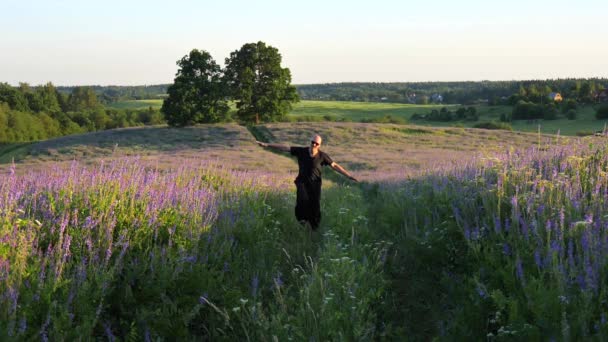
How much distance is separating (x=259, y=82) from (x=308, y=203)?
50.1m

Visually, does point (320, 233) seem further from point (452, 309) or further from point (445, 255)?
point (452, 309)

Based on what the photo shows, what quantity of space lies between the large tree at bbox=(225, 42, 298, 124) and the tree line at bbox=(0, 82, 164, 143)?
141 feet

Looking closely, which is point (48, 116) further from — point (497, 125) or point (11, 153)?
point (497, 125)

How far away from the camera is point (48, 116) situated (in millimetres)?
95625

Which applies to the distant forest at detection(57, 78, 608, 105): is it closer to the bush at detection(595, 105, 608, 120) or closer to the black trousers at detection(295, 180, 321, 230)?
the bush at detection(595, 105, 608, 120)

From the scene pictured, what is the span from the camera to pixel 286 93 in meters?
59.0

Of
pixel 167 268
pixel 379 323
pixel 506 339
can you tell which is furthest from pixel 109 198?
pixel 506 339

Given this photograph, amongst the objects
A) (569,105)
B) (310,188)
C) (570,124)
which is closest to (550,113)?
(569,105)

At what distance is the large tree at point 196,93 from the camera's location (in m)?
54.9

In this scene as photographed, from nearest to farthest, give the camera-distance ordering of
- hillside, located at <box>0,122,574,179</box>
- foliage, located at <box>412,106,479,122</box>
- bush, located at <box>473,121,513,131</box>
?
hillside, located at <box>0,122,574,179</box> < bush, located at <box>473,121,513,131</box> < foliage, located at <box>412,106,479,122</box>

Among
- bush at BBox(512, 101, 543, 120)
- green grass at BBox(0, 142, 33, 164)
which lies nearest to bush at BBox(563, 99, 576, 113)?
bush at BBox(512, 101, 543, 120)

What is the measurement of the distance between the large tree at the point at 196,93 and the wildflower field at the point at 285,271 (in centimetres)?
4854

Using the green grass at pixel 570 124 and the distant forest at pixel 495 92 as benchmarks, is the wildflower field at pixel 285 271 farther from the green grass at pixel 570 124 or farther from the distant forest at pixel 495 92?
the distant forest at pixel 495 92

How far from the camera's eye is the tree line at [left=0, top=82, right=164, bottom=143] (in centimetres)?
8388
